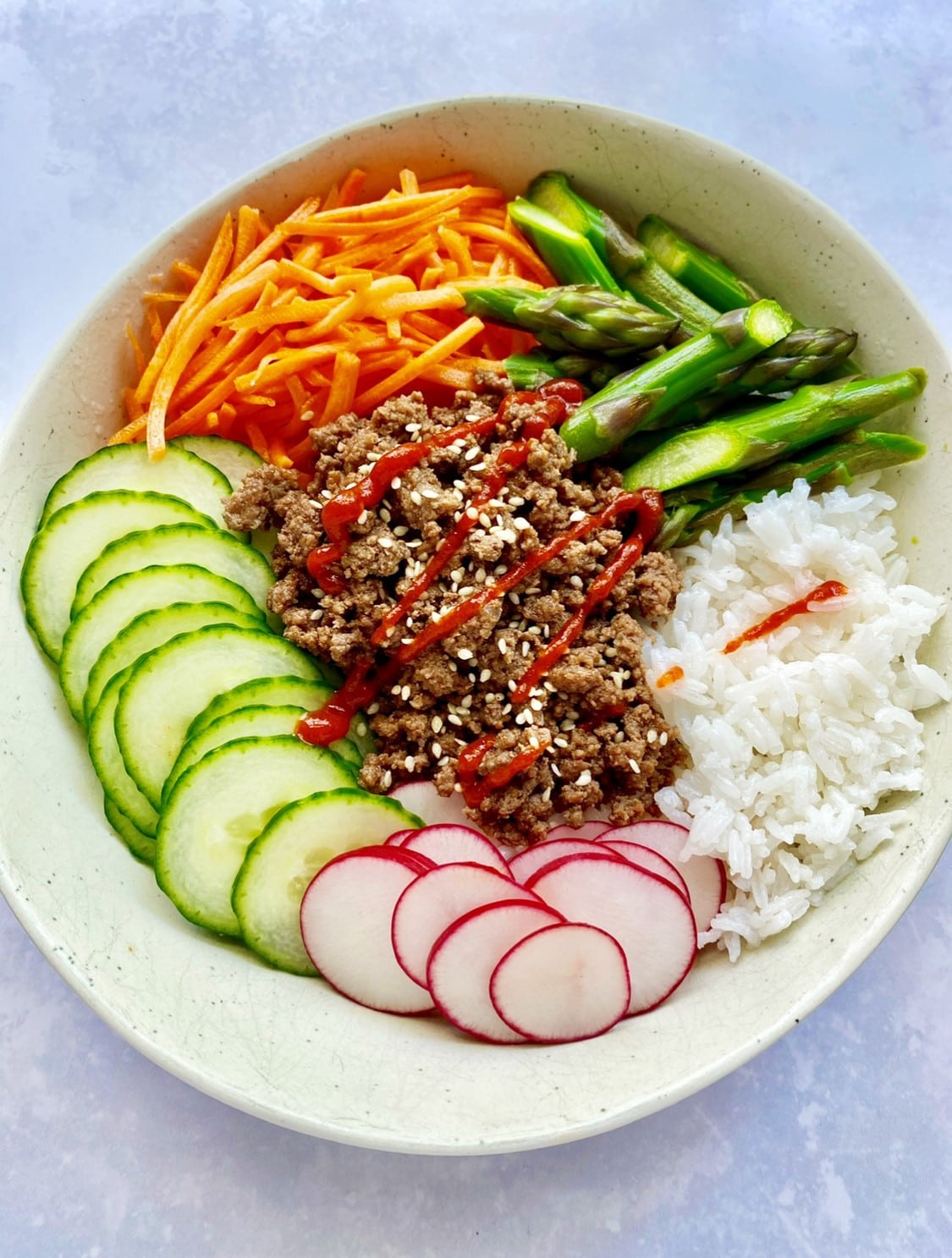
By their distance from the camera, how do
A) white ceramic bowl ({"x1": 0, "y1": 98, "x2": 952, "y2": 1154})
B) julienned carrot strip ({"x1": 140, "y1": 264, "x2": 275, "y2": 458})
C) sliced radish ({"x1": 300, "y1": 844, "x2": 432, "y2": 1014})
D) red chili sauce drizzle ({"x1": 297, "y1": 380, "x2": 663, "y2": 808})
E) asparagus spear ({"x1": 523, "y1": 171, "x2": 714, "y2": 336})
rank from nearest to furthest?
white ceramic bowl ({"x1": 0, "y1": 98, "x2": 952, "y2": 1154}), sliced radish ({"x1": 300, "y1": 844, "x2": 432, "y2": 1014}), red chili sauce drizzle ({"x1": 297, "y1": 380, "x2": 663, "y2": 808}), julienned carrot strip ({"x1": 140, "y1": 264, "x2": 275, "y2": 458}), asparagus spear ({"x1": 523, "y1": 171, "x2": 714, "y2": 336})

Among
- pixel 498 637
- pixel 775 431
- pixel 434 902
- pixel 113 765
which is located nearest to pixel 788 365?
pixel 775 431

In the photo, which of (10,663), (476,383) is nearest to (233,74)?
(476,383)

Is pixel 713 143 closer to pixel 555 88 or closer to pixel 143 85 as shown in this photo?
pixel 555 88

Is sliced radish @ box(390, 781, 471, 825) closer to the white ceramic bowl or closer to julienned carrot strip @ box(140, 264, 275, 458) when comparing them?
the white ceramic bowl

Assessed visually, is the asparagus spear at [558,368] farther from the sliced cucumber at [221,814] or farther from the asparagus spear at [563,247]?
the sliced cucumber at [221,814]

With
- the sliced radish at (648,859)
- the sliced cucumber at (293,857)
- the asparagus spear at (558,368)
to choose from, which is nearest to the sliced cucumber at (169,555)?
the sliced cucumber at (293,857)

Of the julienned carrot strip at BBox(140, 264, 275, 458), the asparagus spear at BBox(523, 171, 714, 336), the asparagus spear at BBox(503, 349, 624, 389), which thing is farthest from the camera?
the asparagus spear at BBox(523, 171, 714, 336)

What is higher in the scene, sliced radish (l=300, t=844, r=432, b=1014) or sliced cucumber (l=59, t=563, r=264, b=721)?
sliced cucumber (l=59, t=563, r=264, b=721)

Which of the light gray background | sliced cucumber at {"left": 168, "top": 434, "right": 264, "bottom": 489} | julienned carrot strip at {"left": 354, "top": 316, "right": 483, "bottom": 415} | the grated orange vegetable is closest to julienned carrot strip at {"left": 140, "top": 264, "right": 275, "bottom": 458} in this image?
the grated orange vegetable
